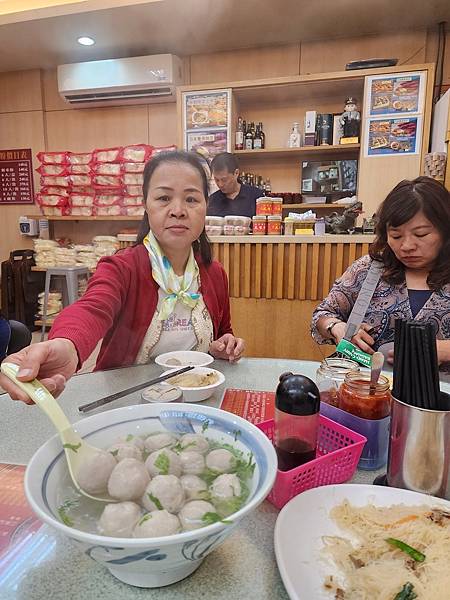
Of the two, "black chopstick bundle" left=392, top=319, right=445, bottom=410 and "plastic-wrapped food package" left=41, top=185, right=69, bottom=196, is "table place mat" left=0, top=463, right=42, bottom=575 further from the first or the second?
"plastic-wrapped food package" left=41, top=185, right=69, bottom=196

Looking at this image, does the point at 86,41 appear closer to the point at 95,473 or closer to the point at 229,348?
the point at 229,348

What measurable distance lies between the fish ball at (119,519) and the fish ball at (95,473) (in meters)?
0.04

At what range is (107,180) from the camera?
4367 mm

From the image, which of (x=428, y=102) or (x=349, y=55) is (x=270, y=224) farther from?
(x=349, y=55)

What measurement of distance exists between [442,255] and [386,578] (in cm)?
125

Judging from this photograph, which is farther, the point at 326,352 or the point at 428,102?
the point at 428,102

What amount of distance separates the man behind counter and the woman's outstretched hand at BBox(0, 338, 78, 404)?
304 centimetres

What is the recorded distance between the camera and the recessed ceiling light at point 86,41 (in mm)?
3934

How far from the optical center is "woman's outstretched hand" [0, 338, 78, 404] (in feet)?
1.95

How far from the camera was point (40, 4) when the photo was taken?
366 centimetres

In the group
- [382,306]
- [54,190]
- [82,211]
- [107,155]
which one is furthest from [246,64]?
[382,306]

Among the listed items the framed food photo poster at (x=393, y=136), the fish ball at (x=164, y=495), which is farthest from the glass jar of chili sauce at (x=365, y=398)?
the framed food photo poster at (x=393, y=136)

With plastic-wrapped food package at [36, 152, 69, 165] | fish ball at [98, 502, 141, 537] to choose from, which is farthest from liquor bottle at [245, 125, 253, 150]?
fish ball at [98, 502, 141, 537]

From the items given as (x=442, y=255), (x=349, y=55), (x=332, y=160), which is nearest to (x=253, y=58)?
(x=349, y=55)
